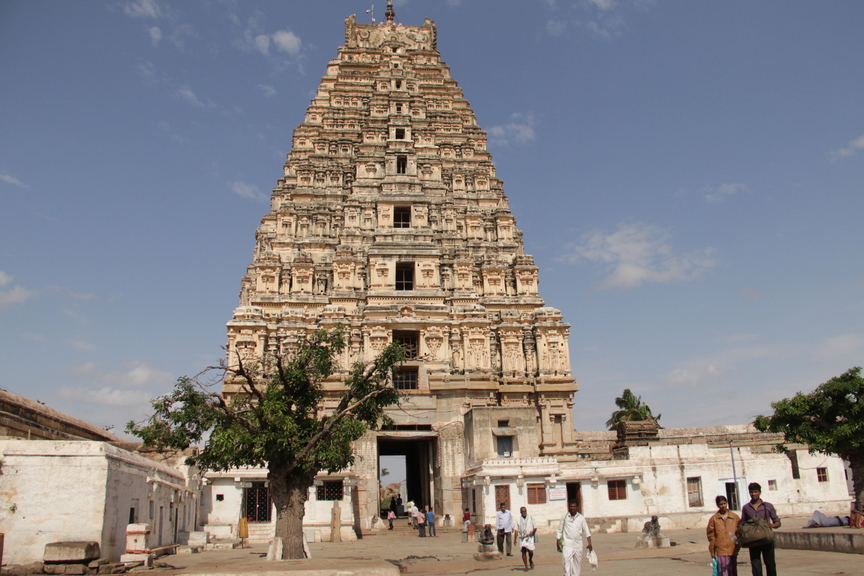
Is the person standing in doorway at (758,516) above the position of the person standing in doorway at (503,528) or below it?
above

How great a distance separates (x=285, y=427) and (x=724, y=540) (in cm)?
862

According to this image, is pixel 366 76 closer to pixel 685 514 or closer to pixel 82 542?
pixel 685 514

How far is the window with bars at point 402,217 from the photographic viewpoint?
126 feet

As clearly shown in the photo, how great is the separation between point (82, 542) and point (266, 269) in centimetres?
2287

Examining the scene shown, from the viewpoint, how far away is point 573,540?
1050cm

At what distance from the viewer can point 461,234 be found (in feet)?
125

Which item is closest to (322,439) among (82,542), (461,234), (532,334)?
(82,542)

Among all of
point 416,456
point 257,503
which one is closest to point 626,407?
point 416,456

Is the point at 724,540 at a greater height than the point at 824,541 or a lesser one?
greater

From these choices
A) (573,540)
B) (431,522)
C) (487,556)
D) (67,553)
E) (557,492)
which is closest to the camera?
(573,540)

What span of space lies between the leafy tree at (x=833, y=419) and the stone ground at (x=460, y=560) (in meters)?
3.30

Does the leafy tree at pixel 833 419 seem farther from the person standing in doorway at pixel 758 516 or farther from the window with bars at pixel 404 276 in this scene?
the window with bars at pixel 404 276

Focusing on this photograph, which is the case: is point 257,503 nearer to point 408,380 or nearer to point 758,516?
point 408,380

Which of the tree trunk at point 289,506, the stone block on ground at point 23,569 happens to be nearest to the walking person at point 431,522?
the tree trunk at point 289,506
